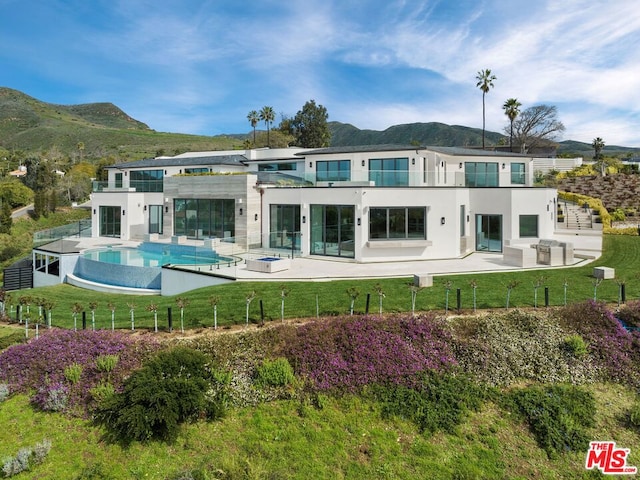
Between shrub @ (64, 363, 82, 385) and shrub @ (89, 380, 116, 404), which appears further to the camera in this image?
shrub @ (64, 363, 82, 385)

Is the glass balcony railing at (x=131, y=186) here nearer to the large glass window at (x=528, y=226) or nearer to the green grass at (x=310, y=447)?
the green grass at (x=310, y=447)

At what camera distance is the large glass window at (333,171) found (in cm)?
2352

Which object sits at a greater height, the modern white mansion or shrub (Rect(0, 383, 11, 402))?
the modern white mansion

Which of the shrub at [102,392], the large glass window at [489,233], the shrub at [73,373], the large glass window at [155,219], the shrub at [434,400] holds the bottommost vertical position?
the shrub at [434,400]

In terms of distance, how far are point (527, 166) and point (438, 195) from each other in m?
11.0

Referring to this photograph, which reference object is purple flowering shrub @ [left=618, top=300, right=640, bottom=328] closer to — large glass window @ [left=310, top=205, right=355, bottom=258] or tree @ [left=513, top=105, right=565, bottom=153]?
large glass window @ [left=310, top=205, right=355, bottom=258]

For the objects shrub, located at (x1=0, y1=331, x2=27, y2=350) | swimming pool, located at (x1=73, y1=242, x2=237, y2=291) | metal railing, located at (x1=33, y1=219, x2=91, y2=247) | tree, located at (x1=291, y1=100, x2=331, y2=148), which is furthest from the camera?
tree, located at (x1=291, y1=100, x2=331, y2=148)

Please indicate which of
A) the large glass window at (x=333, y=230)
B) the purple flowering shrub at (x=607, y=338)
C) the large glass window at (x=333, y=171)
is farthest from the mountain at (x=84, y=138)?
the purple flowering shrub at (x=607, y=338)

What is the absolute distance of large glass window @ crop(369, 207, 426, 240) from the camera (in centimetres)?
2175

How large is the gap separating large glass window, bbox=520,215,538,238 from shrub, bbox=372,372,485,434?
16.5 m

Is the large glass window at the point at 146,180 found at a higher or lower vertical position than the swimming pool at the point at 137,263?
higher

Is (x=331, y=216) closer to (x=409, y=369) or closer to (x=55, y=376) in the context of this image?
(x=409, y=369)

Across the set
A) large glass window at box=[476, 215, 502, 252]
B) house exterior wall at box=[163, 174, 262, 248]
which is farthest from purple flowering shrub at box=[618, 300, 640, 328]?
house exterior wall at box=[163, 174, 262, 248]

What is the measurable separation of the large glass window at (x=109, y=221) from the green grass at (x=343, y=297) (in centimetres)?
1613
